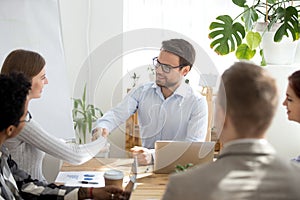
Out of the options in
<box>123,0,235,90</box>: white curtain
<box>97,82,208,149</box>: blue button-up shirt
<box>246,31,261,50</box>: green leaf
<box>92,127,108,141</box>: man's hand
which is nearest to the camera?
<box>92,127,108,141</box>: man's hand

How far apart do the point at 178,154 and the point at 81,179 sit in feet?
1.58

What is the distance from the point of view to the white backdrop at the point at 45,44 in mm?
3240

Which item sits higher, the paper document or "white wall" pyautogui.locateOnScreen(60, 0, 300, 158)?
"white wall" pyautogui.locateOnScreen(60, 0, 300, 158)

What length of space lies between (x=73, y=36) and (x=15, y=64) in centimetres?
148

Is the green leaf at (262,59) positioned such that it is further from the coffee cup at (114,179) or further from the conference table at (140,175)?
the coffee cup at (114,179)

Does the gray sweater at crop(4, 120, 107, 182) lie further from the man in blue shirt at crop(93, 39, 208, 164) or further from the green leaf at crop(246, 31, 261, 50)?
the green leaf at crop(246, 31, 261, 50)

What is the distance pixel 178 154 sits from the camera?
2410 mm

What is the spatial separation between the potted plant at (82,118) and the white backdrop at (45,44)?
24 cm

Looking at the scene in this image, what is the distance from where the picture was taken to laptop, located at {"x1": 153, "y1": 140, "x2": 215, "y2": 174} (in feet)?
7.88

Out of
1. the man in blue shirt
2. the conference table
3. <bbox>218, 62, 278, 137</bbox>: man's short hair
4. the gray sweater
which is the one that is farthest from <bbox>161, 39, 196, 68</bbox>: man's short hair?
<bbox>218, 62, 278, 137</bbox>: man's short hair

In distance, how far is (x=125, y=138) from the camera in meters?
4.04

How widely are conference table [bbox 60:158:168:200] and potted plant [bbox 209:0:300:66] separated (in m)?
1.33

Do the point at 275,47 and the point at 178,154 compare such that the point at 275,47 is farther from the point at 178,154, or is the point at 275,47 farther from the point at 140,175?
the point at 140,175

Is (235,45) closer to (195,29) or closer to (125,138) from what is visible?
(195,29)
